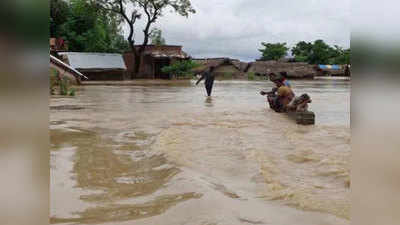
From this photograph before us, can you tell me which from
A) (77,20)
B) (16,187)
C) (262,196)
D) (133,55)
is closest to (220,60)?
(133,55)

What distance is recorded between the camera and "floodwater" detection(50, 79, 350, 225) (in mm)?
2846

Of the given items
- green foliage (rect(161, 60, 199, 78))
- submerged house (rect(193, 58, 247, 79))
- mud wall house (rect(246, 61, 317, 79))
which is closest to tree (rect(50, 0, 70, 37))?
green foliage (rect(161, 60, 199, 78))

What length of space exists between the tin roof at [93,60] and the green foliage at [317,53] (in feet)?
79.9

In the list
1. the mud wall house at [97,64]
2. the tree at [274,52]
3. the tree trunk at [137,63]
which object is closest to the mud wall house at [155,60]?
the tree trunk at [137,63]

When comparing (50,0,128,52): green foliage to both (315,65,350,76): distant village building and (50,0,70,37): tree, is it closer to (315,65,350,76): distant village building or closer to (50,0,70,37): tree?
(50,0,70,37): tree

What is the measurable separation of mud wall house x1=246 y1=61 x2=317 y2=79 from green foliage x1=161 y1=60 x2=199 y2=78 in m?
9.53

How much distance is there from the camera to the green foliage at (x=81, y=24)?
1185 inches

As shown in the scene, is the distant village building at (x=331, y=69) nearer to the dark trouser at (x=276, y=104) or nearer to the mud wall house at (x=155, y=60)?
the mud wall house at (x=155, y=60)

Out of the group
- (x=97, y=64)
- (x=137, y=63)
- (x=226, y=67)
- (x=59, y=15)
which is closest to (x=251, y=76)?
(x=226, y=67)

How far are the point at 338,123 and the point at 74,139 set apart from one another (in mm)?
4984

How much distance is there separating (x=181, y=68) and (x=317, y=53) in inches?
858

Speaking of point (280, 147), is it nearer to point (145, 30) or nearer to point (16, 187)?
point (16, 187)

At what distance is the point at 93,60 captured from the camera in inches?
1114

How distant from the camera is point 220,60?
38375mm
